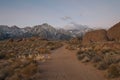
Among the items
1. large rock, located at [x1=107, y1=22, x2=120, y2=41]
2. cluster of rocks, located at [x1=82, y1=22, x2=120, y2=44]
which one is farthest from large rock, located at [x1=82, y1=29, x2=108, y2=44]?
large rock, located at [x1=107, y1=22, x2=120, y2=41]

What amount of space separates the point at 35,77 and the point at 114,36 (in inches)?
1148

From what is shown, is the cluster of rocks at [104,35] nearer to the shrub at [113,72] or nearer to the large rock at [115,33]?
the large rock at [115,33]

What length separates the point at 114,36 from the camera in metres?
39.6

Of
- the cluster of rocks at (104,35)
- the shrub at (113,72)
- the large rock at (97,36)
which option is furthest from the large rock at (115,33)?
the shrub at (113,72)

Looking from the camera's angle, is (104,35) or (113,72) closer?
(113,72)

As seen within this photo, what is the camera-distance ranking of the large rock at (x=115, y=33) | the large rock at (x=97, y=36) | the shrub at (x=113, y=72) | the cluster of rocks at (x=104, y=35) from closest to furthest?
the shrub at (x=113, y=72) < the large rock at (x=115, y=33) < the cluster of rocks at (x=104, y=35) < the large rock at (x=97, y=36)

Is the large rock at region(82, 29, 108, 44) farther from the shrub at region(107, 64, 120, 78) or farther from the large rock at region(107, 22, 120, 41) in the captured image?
the shrub at region(107, 64, 120, 78)

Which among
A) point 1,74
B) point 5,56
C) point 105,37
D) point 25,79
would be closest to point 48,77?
point 25,79

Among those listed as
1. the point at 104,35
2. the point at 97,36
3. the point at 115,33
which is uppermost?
the point at 115,33

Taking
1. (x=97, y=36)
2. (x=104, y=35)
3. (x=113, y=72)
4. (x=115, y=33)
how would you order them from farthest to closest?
(x=97, y=36)
(x=104, y=35)
(x=115, y=33)
(x=113, y=72)

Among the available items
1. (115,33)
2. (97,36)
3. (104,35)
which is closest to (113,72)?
(115,33)

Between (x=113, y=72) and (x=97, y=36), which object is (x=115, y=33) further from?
(x=113, y=72)

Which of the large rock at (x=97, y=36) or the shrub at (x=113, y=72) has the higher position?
the large rock at (x=97, y=36)

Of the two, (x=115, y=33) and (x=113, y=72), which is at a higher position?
(x=115, y=33)
